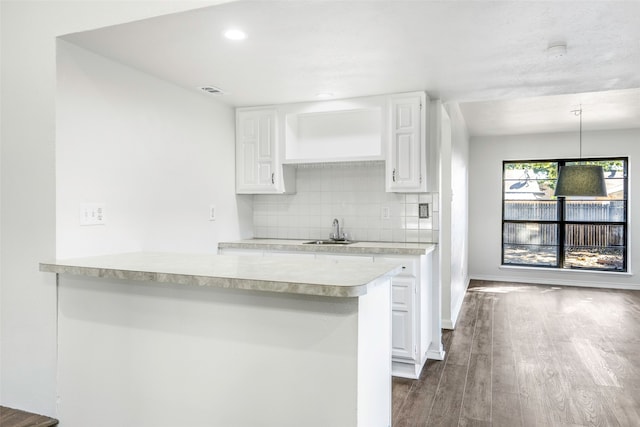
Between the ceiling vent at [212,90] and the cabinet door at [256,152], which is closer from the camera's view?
the ceiling vent at [212,90]

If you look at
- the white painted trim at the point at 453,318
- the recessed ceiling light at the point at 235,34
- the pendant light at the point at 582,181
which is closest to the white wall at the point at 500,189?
the pendant light at the point at 582,181

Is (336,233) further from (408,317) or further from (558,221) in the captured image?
(558,221)

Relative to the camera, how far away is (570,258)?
6.88m

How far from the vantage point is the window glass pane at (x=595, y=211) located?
664cm

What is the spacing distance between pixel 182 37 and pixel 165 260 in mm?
1122

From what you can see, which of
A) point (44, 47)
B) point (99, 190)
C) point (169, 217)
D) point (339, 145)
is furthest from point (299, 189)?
point (44, 47)

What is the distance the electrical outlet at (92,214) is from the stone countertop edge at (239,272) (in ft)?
0.76

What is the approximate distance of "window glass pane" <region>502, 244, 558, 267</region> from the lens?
6996 mm

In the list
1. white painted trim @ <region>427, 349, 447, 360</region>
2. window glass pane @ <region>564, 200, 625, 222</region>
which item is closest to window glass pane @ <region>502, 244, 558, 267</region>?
window glass pane @ <region>564, 200, 625, 222</region>

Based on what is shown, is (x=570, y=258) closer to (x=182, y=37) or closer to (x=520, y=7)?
(x=520, y=7)

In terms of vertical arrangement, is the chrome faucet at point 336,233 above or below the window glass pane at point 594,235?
above

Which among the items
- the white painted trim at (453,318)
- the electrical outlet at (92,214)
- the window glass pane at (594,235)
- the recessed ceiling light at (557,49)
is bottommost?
the white painted trim at (453,318)

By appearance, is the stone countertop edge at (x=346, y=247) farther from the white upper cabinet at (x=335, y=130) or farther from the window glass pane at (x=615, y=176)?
the window glass pane at (x=615, y=176)

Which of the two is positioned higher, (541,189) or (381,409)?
(541,189)
